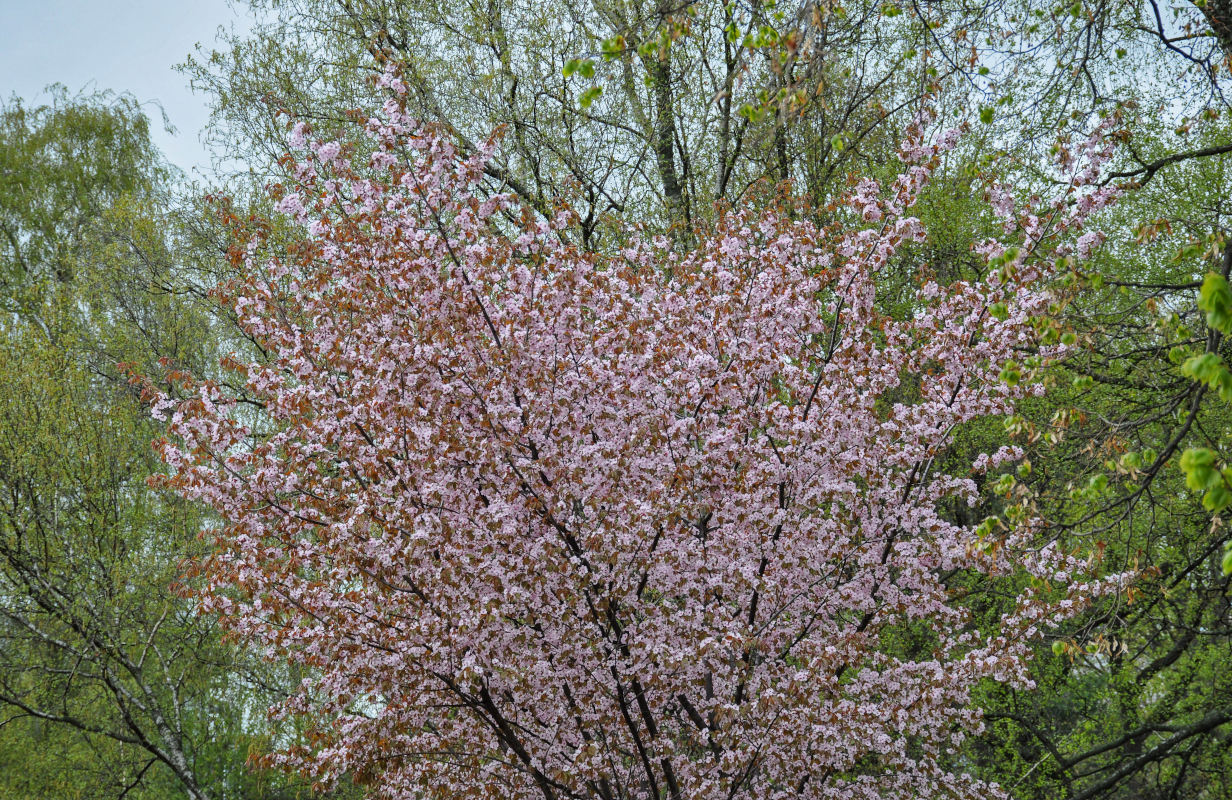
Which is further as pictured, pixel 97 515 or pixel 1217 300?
pixel 97 515

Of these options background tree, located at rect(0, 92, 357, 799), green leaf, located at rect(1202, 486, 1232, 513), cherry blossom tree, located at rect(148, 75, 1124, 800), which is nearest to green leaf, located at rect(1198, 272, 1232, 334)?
green leaf, located at rect(1202, 486, 1232, 513)

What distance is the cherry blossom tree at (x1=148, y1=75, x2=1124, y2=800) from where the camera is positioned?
6027 mm

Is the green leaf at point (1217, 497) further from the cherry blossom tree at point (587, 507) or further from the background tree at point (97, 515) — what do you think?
the background tree at point (97, 515)

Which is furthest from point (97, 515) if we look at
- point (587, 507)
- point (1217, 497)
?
point (1217, 497)

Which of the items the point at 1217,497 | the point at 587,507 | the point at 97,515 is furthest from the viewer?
the point at 97,515

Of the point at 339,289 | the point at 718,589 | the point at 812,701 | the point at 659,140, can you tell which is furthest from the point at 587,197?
the point at 812,701

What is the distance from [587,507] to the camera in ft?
19.9

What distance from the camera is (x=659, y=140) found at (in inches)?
476

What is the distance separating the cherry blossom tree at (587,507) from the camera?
237 inches

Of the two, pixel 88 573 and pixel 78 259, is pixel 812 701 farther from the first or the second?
pixel 78 259

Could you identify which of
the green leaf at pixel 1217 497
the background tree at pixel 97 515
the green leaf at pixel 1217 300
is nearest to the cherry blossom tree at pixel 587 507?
the green leaf at pixel 1217 300

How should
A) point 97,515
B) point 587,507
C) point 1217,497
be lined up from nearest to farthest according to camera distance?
1. point 1217,497
2. point 587,507
3. point 97,515

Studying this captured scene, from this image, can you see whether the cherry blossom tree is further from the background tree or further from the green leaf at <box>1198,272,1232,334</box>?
the background tree

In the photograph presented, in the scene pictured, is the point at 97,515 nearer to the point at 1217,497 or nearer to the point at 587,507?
the point at 587,507
